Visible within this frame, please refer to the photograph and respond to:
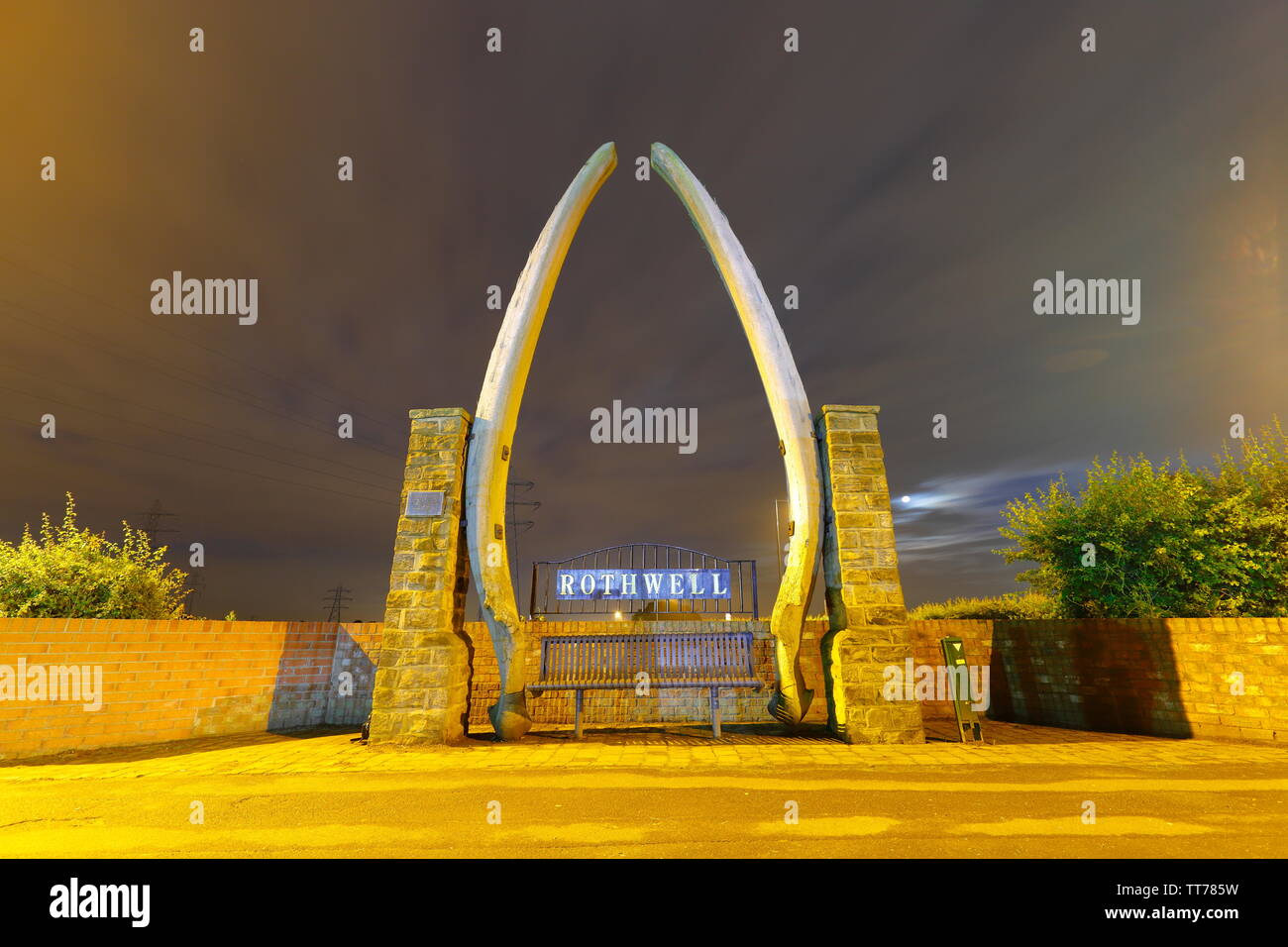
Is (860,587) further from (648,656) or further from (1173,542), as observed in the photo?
(1173,542)

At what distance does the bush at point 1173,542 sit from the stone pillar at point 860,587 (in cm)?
488

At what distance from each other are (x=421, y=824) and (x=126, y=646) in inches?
226

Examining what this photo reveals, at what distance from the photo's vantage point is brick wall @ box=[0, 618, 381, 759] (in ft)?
A: 19.7

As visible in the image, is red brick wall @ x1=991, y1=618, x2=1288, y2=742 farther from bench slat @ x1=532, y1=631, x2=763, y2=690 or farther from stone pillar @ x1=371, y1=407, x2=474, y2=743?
stone pillar @ x1=371, y1=407, x2=474, y2=743

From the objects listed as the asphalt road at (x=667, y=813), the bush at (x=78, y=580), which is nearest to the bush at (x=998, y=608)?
the asphalt road at (x=667, y=813)

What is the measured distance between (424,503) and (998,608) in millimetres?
12987

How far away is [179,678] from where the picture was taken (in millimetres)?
6941

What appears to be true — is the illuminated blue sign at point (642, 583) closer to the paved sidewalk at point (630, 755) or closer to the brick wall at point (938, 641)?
the brick wall at point (938, 641)

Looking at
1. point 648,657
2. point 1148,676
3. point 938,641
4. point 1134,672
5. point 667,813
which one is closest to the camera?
point 667,813

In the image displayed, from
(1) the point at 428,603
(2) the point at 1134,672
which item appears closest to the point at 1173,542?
(2) the point at 1134,672

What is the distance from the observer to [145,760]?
5.65 metres

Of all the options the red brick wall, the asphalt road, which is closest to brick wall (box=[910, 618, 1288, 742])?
the red brick wall
